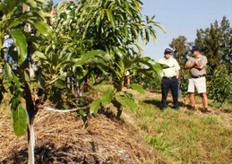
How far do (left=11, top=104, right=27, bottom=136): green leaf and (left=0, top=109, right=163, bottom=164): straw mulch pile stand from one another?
176 centimetres

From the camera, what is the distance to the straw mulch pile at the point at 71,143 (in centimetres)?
344

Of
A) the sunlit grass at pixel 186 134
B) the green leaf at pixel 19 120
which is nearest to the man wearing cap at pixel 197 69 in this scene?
the sunlit grass at pixel 186 134

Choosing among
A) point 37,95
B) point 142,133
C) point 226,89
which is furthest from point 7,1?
point 226,89

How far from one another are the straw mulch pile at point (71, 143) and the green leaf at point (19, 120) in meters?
1.76

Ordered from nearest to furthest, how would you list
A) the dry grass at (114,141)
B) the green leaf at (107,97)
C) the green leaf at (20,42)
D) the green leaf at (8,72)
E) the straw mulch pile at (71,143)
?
the green leaf at (20,42)
the green leaf at (8,72)
the green leaf at (107,97)
the straw mulch pile at (71,143)
the dry grass at (114,141)

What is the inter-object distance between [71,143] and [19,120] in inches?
83.3

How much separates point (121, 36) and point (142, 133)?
181 centimetres

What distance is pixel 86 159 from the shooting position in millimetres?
3516

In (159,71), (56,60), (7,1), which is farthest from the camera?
(56,60)

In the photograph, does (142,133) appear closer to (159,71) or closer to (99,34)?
(99,34)

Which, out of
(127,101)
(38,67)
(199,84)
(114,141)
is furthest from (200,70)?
(127,101)

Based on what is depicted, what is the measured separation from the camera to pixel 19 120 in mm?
1594

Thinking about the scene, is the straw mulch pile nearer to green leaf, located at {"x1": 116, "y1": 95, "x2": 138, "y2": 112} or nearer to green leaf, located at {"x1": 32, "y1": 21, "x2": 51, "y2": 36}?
green leaf, located at {"x1": 116, "y1": 95, "x2": 138, "y2": 112}

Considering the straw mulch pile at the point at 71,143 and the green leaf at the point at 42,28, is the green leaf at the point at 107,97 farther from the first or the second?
the straw mulch pile at the point at 71,143
